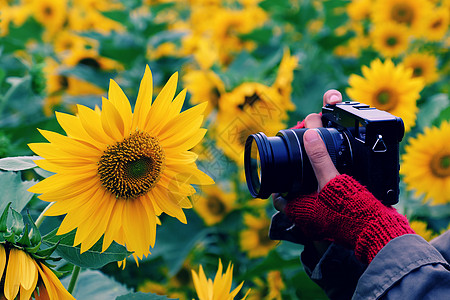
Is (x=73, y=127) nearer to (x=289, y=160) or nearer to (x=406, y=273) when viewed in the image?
(x=289, y=160)

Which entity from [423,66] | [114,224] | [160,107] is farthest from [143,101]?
[423,66]

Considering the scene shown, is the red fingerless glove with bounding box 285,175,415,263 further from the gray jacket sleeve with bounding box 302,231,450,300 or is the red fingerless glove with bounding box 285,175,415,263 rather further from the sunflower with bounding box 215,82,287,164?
the sunflower with bounding box 215,82,287,164

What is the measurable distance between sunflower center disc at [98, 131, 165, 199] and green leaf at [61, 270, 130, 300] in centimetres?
15

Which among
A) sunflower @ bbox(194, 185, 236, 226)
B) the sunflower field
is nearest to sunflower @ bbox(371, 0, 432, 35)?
the sunflower field

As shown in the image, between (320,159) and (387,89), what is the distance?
0.60 m

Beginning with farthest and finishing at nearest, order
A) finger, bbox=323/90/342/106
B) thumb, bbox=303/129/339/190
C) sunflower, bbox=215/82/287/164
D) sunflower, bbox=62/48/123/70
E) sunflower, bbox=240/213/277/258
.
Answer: sunflower, bbox=62/48/123/70 < sunflower, bbox=240/213/277/258 < sunflower, bbox=215/82/287/164 < finger, bbox=323/90/342/106 < thumb, bbox=303/129/339/190

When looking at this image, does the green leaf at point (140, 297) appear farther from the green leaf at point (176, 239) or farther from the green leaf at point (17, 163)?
the green leaf at point (176, 239)

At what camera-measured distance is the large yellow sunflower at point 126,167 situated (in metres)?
0.47

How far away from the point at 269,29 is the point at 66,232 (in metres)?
1.29

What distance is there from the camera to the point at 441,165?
3.58 feet

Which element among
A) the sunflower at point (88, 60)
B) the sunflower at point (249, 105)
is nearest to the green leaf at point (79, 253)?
the sunflower at point (249, 105)

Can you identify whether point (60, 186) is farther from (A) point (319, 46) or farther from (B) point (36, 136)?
(A) point (319, 46)

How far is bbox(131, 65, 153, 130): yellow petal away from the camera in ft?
1.59

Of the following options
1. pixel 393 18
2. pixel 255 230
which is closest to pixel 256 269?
pixel 255 230
